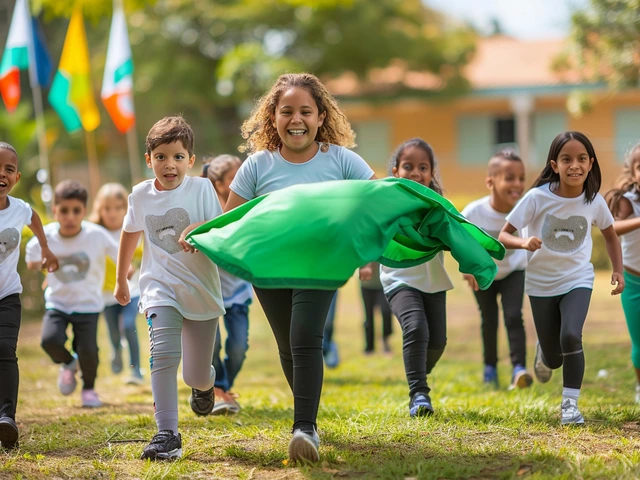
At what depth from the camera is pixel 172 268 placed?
4965mm

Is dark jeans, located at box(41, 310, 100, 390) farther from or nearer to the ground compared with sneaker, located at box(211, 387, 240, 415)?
farther from the ground

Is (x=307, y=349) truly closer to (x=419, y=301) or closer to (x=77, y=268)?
(x=419, y=301)

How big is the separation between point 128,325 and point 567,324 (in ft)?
15.5

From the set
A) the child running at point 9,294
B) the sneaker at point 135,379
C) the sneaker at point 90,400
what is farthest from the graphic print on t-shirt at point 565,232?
the sneaker at point 135,379

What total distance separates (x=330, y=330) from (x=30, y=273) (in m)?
5.55

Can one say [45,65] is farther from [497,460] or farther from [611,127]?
[611,127]

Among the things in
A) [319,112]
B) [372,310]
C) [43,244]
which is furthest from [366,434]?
[372,310]

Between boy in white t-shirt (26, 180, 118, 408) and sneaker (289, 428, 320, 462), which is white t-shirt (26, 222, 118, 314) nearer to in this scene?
boy in white t-shirt (26, 180, 118, 408)

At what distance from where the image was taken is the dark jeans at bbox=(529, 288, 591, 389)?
530 centimetres

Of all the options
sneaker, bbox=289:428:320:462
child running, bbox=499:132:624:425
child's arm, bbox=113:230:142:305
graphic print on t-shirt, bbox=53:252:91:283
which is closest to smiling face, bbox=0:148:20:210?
child's arm, bbox=113:230:142:305

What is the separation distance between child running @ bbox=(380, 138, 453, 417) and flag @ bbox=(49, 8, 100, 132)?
921cm

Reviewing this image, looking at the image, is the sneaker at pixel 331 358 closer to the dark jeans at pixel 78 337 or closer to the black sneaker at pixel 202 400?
the dark jeans at pixel 78 337

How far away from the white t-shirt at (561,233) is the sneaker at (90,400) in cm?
359

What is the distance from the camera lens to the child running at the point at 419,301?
5.67m
